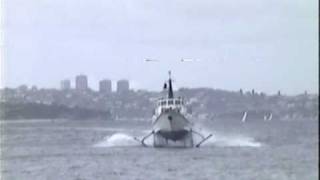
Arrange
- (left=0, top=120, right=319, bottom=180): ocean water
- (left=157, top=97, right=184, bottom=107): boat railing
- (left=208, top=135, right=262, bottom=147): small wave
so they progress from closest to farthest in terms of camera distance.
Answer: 1. (left=0, top=120, right=319, bottom=180): ocean water
2. (left=157, top=97, right=184, bottom=107): boat railing
3. (left=208, top=135, right=262, bottom=147): small wave

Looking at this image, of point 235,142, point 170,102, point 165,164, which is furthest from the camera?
point 235,142

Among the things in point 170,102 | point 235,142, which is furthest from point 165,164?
point 235,142

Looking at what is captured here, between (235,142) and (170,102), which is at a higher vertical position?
(170,102)

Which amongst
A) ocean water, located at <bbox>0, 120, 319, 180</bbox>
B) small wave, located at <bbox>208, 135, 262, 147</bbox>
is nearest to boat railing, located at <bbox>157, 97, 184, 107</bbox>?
ocean water, located at <bbox>0, 120, 319, 180</bbox>

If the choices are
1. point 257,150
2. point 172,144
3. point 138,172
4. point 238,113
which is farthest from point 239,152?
point 238,113

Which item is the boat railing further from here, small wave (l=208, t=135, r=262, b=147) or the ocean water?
small wave (l=208, t=135, r=262, b=147)

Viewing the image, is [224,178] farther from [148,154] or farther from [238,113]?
[238,113]

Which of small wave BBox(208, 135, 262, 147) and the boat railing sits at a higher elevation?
the boat railing

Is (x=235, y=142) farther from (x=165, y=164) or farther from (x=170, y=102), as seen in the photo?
(x=165, y=164)

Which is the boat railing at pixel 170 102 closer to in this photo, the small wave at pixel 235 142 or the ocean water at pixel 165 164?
the ocean water at pixel 165 164

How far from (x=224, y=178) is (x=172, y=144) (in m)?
26.0

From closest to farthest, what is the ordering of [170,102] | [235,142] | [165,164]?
[165,164]
[170,102]
[235,142]

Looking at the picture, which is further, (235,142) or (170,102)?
(235,142)

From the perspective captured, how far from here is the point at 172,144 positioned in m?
66.1
